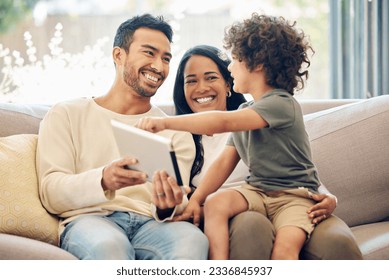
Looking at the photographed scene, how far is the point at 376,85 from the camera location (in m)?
3.43

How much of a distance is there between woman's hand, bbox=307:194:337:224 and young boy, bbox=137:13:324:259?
19 mm

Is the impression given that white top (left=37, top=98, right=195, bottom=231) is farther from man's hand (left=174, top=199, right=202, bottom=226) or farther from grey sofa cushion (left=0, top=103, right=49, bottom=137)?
grey sofa cushion (left=0, top=103, right=49, bottom=137)

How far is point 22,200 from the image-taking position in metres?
2.03

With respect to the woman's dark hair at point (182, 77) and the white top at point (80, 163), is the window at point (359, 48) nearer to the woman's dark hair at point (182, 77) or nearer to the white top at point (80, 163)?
the woman's dark hair at point (182, 77)

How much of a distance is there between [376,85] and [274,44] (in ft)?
5.04

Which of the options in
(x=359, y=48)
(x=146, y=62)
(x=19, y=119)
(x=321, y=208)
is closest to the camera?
(x=321, y=208)

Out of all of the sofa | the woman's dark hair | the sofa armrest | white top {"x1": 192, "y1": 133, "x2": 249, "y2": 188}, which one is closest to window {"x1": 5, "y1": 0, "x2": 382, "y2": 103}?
the sofa

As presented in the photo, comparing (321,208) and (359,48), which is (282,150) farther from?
(359,48)

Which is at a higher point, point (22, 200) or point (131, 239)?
point (22, 200)

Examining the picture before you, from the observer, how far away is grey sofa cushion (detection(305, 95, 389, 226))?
2350 mm

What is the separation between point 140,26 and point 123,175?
64 centimetres

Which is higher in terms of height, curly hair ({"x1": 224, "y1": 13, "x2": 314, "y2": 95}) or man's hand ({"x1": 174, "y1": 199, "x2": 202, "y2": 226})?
curly hair ({"x1": 224, "y1": 13, "x2": 314, "y2": 95})

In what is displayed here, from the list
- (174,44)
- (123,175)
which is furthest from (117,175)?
(174,44)
